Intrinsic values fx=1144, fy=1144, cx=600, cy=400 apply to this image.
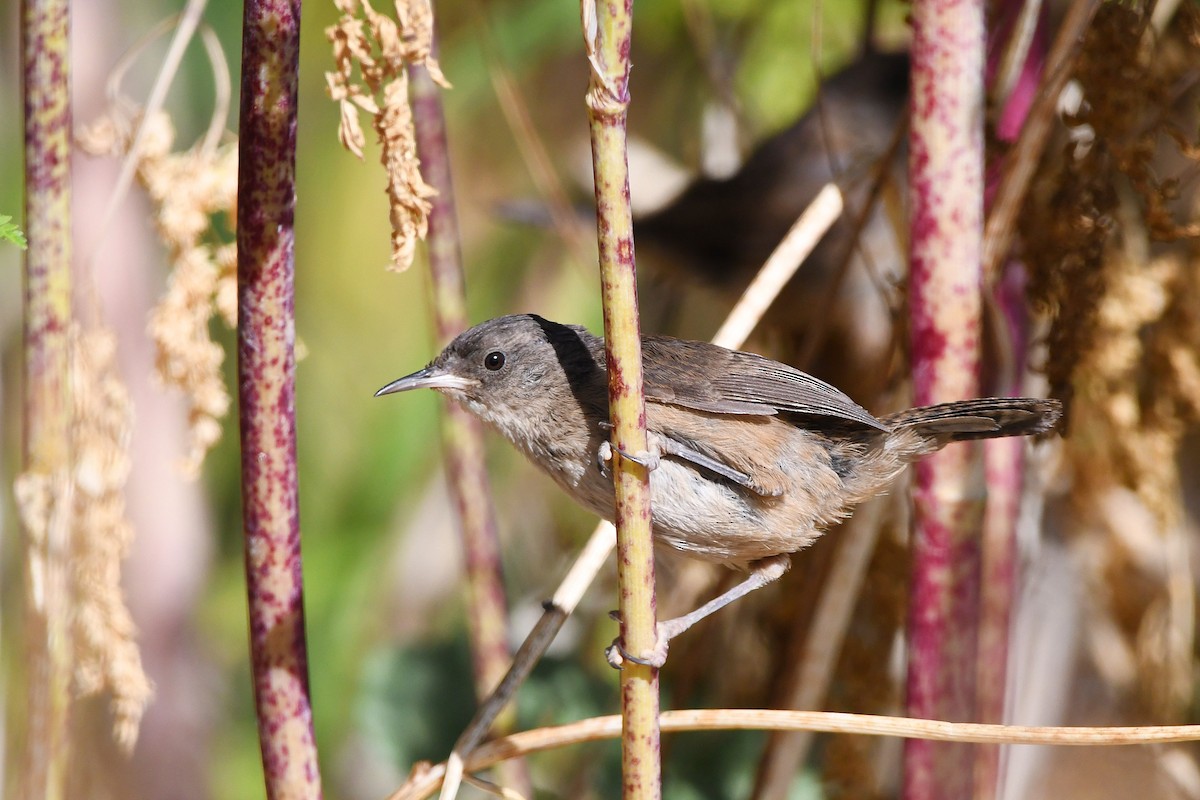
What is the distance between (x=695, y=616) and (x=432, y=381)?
646 millimetres

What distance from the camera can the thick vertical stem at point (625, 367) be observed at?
3.68 feet

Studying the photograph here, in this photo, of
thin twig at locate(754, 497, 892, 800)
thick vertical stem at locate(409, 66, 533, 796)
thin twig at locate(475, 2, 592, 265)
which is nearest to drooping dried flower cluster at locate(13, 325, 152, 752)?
thick vertical stem at locate(409, 66, 533, 796)

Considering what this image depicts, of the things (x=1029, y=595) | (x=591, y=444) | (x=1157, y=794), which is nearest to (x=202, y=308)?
(x=591, y=444)

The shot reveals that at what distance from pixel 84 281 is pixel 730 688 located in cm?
175

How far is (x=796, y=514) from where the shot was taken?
6.52 feet

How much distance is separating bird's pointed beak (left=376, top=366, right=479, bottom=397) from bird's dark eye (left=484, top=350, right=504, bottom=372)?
0.04 m

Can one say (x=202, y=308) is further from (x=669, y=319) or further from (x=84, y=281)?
(x=669, y=319)

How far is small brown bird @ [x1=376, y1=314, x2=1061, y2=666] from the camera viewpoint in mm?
1871

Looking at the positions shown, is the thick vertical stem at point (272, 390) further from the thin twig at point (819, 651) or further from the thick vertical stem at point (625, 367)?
the thin twig at point (819, 651)

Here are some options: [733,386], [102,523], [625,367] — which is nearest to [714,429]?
[733,386]

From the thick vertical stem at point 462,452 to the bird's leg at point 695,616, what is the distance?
1.09ft

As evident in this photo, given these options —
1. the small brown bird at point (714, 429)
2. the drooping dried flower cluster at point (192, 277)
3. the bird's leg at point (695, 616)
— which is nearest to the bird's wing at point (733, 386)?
the small brown bird at point (714, 429)

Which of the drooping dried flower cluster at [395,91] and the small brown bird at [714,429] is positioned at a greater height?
the drooping dried flower cluster at [395,91]

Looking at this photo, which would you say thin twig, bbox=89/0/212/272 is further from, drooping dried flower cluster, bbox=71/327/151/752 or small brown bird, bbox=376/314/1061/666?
small brown bird, bbox=376/314/1061/666
